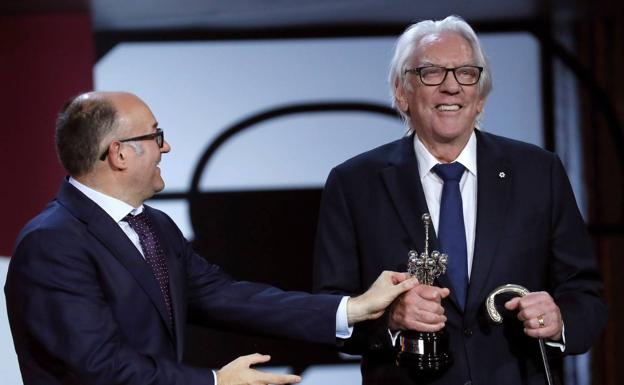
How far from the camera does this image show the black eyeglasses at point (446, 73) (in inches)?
96.6

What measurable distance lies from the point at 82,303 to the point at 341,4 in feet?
6.67

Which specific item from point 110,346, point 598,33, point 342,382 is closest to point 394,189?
point 110,346

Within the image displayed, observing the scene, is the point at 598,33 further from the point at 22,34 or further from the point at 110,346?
the point at 110,346

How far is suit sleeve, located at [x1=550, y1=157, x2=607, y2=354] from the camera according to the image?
233 centimetres

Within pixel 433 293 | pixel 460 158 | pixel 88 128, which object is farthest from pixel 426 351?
pixel 88 128

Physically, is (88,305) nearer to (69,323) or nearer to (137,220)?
(69,323)

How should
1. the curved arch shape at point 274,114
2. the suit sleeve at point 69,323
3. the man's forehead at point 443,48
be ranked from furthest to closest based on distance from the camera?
the curved arch shape at point 274,114 < the man's forehead at point 443,48 < the suit sleeve at point 69,323

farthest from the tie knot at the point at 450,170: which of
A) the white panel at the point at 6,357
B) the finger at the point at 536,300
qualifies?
the white panel at the point at 6,357

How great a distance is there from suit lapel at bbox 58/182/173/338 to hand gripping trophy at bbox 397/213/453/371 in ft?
1.73

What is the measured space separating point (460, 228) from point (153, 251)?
0.70 metres

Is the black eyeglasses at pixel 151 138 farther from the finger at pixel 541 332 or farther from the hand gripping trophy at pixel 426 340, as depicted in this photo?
the finger at pixel 541 332

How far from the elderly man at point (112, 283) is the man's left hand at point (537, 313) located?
0.79 feet

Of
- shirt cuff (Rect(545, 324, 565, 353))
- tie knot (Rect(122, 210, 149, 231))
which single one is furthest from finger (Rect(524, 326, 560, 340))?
tie knot (Rect(122, 210, 149, 231))

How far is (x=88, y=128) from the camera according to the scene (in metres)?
2.17
